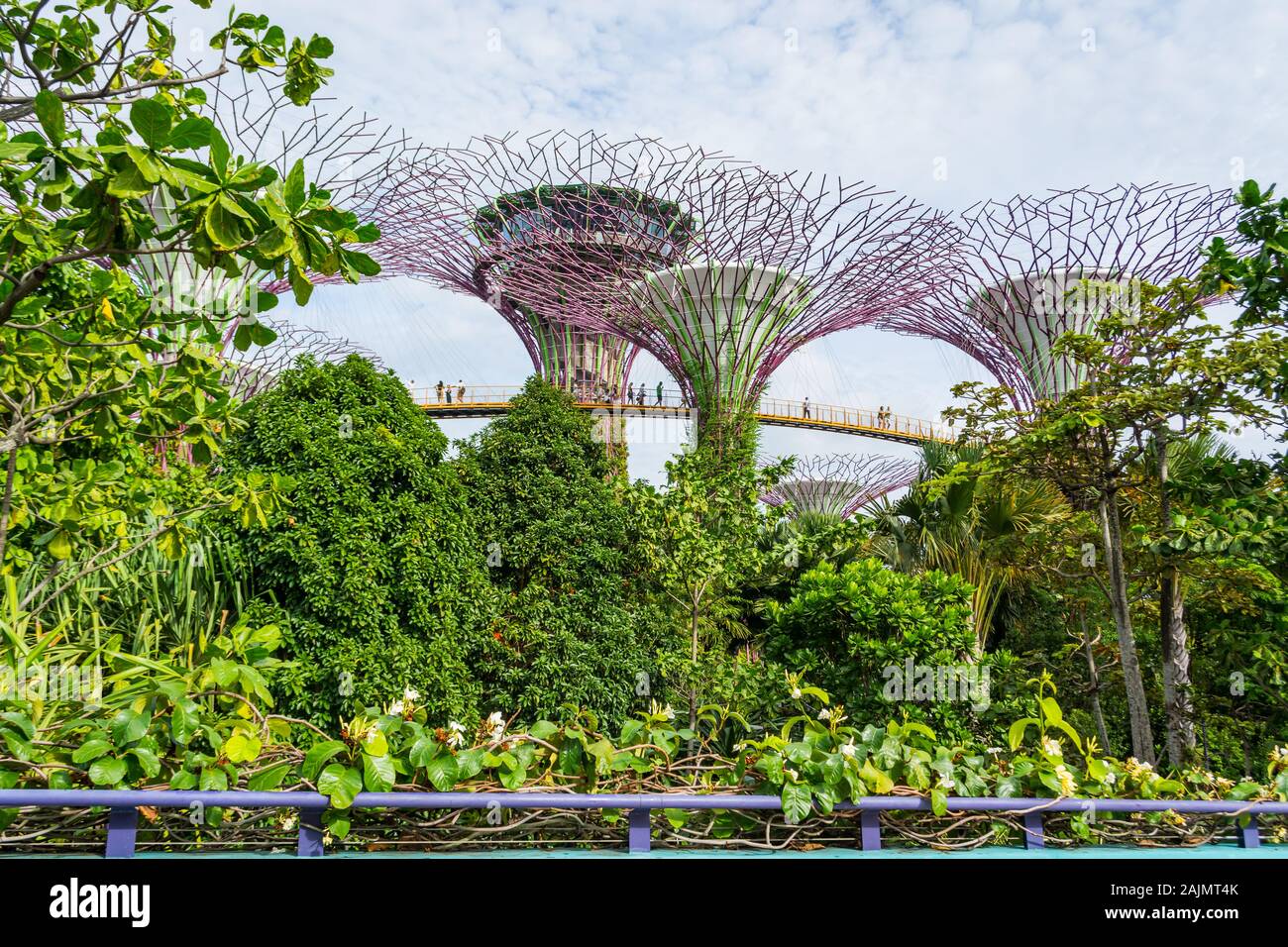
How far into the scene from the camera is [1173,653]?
5.77m

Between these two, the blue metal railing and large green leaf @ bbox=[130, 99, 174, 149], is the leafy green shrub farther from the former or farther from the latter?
large green leaf @ bbox=[130, 99, 174, 149]

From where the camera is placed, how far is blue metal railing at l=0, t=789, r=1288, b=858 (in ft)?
6.55

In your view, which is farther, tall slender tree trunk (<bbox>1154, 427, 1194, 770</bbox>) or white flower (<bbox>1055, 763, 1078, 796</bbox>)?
tall slender tree trunk (<bbox>1154, 427, 1194, 770</bbox>)

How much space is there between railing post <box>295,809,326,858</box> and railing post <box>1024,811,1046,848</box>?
2.11 metres

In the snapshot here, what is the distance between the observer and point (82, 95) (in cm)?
245

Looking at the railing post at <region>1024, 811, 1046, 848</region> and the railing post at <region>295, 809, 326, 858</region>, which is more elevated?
the railing post at <region>295, 809, 326, 858</region>

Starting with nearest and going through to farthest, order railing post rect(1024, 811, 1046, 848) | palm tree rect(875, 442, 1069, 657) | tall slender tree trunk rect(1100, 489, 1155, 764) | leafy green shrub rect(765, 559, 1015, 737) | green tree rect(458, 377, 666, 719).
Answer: railing post rect(1024, 811, 1046, 848) → leafy green shrub rect(765, 559, 1015, 737) → tall slender tree trunk rect(1100, 489, 1155, 764) → green tree rect(458, 377, 666, 719) → palm tree rect(875, 442, 1069, 657)

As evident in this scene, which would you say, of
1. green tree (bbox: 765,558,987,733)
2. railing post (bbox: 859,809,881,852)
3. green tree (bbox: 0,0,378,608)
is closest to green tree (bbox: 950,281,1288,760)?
green tree (bbox: 765,558,987,733)

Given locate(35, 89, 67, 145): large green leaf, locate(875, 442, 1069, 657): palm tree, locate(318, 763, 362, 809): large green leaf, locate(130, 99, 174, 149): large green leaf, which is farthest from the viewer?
locate(875, 442, 1069, 657): palm tree

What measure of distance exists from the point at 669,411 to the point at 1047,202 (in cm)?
1613

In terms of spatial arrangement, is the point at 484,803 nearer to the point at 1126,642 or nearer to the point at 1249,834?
the point at 1249,834

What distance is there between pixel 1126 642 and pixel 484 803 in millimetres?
5136

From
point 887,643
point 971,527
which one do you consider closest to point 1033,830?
point 887,643
